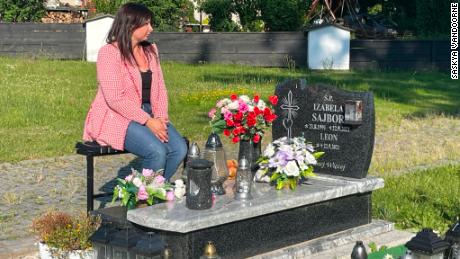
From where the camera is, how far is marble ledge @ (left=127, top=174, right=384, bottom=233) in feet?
18.3

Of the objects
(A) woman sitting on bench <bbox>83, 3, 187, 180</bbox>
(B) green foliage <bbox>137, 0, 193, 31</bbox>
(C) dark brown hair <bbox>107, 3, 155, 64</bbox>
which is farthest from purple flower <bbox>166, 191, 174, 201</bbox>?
(B) green foliage <bbox>137, 0, 193, 31</bbox>

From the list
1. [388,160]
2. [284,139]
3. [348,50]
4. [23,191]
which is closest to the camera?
[284,139]

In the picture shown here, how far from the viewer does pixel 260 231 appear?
6.14 meters

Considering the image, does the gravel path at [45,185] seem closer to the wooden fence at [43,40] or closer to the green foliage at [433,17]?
the wooden fence at [43,40]

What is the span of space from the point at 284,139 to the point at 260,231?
942 millimetres

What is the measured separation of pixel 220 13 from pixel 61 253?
2600 centimetres

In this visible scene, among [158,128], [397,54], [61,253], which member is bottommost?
[61,253]

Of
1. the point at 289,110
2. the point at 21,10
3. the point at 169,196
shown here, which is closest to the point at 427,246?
the point at 169,196

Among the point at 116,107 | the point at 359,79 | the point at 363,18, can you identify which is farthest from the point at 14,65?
the point at 363,18

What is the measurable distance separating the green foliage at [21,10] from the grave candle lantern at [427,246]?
90.3 ft

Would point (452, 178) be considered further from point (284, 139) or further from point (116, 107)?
point (116, 107)

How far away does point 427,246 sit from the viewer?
522 cm

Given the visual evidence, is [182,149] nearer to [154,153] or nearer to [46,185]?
[154,153]

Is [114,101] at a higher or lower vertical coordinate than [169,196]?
higher
